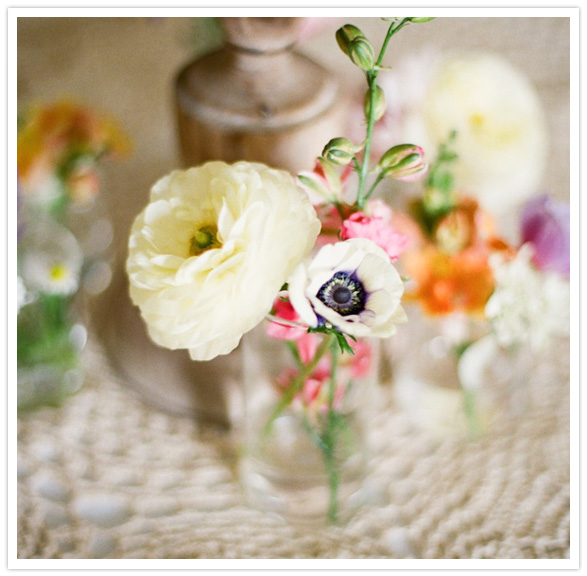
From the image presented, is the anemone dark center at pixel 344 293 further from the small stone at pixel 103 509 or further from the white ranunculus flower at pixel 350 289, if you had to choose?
the small stone at pixel 103 509

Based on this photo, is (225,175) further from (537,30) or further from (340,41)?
(537,30)

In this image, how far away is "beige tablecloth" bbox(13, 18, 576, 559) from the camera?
1.37 ft

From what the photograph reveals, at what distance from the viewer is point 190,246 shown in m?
0.29

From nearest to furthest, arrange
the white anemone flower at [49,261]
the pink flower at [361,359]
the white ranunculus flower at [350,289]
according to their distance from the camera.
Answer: the white ranunculus flower at [350,289], the pink flower at [361,359], the white anemone flower at [49,261]

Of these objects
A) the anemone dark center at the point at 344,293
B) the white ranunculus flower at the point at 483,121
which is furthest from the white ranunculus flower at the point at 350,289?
the white ranunculus flower at the point at 483,121

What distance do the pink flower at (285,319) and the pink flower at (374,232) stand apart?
42 millimetres

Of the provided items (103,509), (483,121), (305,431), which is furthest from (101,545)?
(483,121)

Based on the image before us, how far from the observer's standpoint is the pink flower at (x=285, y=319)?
305 millimetres

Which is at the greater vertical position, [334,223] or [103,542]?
[334,223]

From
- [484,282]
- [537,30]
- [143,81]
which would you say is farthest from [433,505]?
[143,81]

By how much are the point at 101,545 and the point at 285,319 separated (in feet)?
0.71

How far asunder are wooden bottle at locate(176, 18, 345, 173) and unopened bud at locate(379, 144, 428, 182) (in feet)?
0.45
